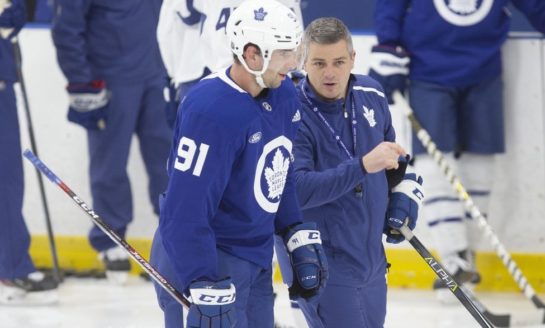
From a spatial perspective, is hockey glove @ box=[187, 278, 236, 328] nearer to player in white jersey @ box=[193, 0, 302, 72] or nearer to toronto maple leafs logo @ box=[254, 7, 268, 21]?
toronto maple leafs logo @ box=[254, 7, 268, 21]

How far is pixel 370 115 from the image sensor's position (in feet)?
13.4

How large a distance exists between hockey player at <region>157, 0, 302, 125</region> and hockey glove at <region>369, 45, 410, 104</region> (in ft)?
2.41

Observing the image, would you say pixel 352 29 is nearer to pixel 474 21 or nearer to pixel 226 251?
pixel 474 21

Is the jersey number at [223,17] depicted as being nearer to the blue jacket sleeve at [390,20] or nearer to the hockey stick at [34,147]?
the blue jacket sleeve at [390,20]

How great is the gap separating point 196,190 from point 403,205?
0.91 metres

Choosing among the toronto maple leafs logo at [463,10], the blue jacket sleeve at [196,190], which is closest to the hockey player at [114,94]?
the toronto maple leafs logo at [463,10]

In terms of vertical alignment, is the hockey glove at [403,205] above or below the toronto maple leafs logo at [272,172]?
below

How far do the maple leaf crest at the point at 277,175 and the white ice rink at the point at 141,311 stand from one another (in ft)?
7.07

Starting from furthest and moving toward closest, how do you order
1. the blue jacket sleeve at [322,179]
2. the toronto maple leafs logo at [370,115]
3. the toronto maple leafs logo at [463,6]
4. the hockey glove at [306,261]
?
the toronto maple leafs logo at [463,6], the toronto maple leafs logo at [370,115], the blue jacket sleeve at [322,179], the hockey glove at [306,261]

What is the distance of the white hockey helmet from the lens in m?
3.53

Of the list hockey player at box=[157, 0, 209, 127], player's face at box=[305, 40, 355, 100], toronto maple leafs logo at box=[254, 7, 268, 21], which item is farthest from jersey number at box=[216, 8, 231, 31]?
toronto maple leafs logo at box=[254, 7, 268, 21]

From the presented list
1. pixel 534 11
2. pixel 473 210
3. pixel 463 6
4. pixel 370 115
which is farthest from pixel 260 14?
pixel 534 11

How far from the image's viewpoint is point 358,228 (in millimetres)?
4062

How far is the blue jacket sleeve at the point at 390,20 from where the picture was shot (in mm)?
5934
